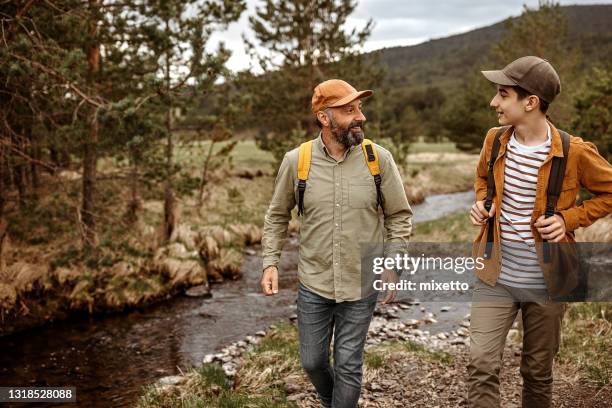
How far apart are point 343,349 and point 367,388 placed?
229 centimetres

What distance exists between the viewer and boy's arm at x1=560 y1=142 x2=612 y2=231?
3.90m

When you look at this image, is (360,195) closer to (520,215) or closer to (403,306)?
(520,215)

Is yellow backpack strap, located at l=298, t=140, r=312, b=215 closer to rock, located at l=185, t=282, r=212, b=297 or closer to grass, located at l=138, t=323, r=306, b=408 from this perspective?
grass, located at l=138, t=323, r=306, b=408

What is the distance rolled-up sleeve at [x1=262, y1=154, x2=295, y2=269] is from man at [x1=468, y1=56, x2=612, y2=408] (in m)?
1.49

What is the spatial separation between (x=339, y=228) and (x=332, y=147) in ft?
2.15

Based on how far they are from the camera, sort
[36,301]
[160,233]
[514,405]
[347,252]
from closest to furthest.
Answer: [347,252] → [514,405] → [36,301] → [160,233]

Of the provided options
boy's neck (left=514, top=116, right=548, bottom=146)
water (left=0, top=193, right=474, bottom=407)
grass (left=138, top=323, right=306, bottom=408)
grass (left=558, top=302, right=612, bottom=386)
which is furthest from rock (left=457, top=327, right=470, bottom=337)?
boy's neck (left=514, top=116, right=548, bottom=146)

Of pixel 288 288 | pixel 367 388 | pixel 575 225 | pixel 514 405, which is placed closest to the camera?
pixel 575 225

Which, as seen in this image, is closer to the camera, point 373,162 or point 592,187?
point 592,187

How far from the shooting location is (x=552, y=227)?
12.5 ft

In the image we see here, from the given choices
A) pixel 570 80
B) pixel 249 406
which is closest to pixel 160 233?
pixel 249 406

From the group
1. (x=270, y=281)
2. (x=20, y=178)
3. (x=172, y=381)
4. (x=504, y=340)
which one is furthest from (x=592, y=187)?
(x=20, y=178)

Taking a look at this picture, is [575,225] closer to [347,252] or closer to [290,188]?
[347,252]

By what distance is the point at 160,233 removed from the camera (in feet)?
50.5
